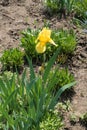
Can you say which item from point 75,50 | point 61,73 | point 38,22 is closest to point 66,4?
point 38,22

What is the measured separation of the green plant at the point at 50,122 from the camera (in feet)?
9.23

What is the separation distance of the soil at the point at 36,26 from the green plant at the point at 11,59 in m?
0.23

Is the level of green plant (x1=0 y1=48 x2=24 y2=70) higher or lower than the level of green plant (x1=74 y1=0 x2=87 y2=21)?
lower

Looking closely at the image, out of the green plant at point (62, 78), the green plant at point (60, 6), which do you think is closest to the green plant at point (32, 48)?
the green plant at point (62, 78)

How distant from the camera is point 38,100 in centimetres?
263

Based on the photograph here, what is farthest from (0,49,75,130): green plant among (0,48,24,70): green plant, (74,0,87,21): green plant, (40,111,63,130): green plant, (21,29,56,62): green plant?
(74,0,87,21): green plant

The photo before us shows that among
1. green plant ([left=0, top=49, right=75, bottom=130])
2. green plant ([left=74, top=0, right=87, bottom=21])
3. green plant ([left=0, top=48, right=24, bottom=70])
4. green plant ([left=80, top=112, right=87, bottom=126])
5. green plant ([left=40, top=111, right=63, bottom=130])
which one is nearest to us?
green plant ([left=0, top=49, right=75, bottom=130])

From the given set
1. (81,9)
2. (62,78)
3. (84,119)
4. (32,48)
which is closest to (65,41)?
(32,48)

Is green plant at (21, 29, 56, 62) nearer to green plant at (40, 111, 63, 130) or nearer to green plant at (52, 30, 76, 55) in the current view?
green plant at (52, 30, 76, 55)

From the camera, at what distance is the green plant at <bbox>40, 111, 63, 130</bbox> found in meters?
2.81

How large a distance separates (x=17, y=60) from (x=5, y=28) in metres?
0.74

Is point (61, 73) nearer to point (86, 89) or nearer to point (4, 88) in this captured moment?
point (86, 89)

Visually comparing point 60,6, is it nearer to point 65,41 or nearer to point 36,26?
point 36,26

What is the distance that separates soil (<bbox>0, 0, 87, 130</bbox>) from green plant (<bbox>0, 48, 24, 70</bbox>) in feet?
0.77
